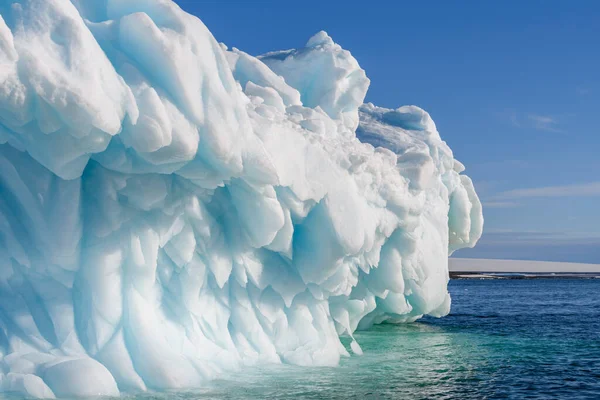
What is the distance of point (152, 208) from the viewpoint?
32.9 ft

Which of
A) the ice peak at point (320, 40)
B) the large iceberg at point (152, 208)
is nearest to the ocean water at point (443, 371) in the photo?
the large iceberg at point (152, 208)

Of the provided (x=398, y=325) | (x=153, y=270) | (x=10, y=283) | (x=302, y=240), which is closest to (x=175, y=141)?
(x=153, y=270)

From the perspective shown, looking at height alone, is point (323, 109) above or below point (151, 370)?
above

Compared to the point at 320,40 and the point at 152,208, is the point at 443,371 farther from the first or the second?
the point at 320,40

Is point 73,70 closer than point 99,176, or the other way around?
point 73,70

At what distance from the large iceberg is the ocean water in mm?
631

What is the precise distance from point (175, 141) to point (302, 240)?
402 centimetres

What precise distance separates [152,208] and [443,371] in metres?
6.40

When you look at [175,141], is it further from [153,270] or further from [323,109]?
[323,109]

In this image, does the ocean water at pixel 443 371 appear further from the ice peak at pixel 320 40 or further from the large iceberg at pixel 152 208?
the ice peak at pixel 320 40

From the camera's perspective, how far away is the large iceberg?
818 centimetres

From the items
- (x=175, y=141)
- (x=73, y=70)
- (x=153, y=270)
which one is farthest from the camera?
(x=153, y=270)

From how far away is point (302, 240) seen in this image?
12141mm

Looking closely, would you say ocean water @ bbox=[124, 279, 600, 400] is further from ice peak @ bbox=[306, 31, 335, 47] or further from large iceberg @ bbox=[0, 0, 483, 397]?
ice peak @ bbox=[306, 31, 335, 47]
